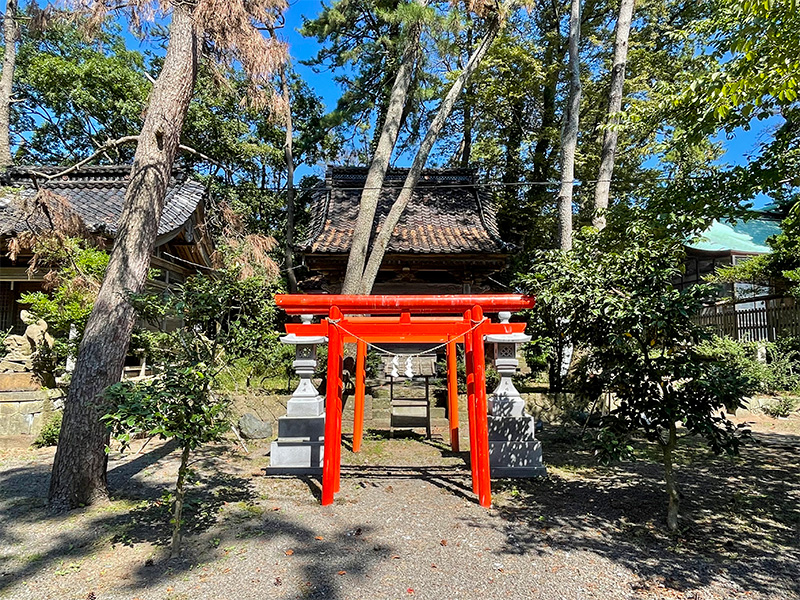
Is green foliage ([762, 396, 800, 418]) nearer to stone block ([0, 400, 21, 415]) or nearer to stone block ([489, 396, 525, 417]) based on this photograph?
stone block ([489, 396, 525, 417])

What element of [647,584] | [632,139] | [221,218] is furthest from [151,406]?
→ [632,139]

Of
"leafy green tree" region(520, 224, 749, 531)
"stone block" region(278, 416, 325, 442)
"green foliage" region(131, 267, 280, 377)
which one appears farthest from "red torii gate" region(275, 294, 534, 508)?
"green foliage" region(131, 267, 280, 377)

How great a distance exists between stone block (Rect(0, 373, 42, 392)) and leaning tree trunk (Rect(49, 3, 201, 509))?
3221mm

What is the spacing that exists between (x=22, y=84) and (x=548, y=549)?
18.7 meters

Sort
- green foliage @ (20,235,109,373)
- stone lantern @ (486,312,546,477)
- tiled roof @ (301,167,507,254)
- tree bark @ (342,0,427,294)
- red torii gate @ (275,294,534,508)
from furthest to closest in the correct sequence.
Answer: tiled roof @ (301,167,507,254), tree bark @ (342,0,427,294), green foliage @ (20,235,109,373), stone lantern @ (486,312,546,477), red torii gate @ (275,294,534,508)

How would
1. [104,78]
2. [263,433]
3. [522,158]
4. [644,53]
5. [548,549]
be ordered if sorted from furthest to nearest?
[522,158] → [104,78] → [644,53] → [263,433] → [548,549]

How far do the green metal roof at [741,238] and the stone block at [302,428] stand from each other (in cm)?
1411

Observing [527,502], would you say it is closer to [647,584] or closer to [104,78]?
[647,584]

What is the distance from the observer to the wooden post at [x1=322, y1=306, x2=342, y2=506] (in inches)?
186

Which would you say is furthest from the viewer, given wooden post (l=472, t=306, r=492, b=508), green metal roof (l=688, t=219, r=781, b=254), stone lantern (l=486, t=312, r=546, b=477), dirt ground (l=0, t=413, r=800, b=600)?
green metal roof (l=688, t=219, r=781, b=254)

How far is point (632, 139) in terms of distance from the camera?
13.0m

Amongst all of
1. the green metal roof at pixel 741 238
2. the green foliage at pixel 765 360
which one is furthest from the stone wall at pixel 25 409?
the green metal roof at pixel 741 238

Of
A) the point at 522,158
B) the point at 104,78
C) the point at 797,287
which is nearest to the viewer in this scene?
the point at 797,287

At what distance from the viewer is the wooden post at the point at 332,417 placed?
4.73 m
